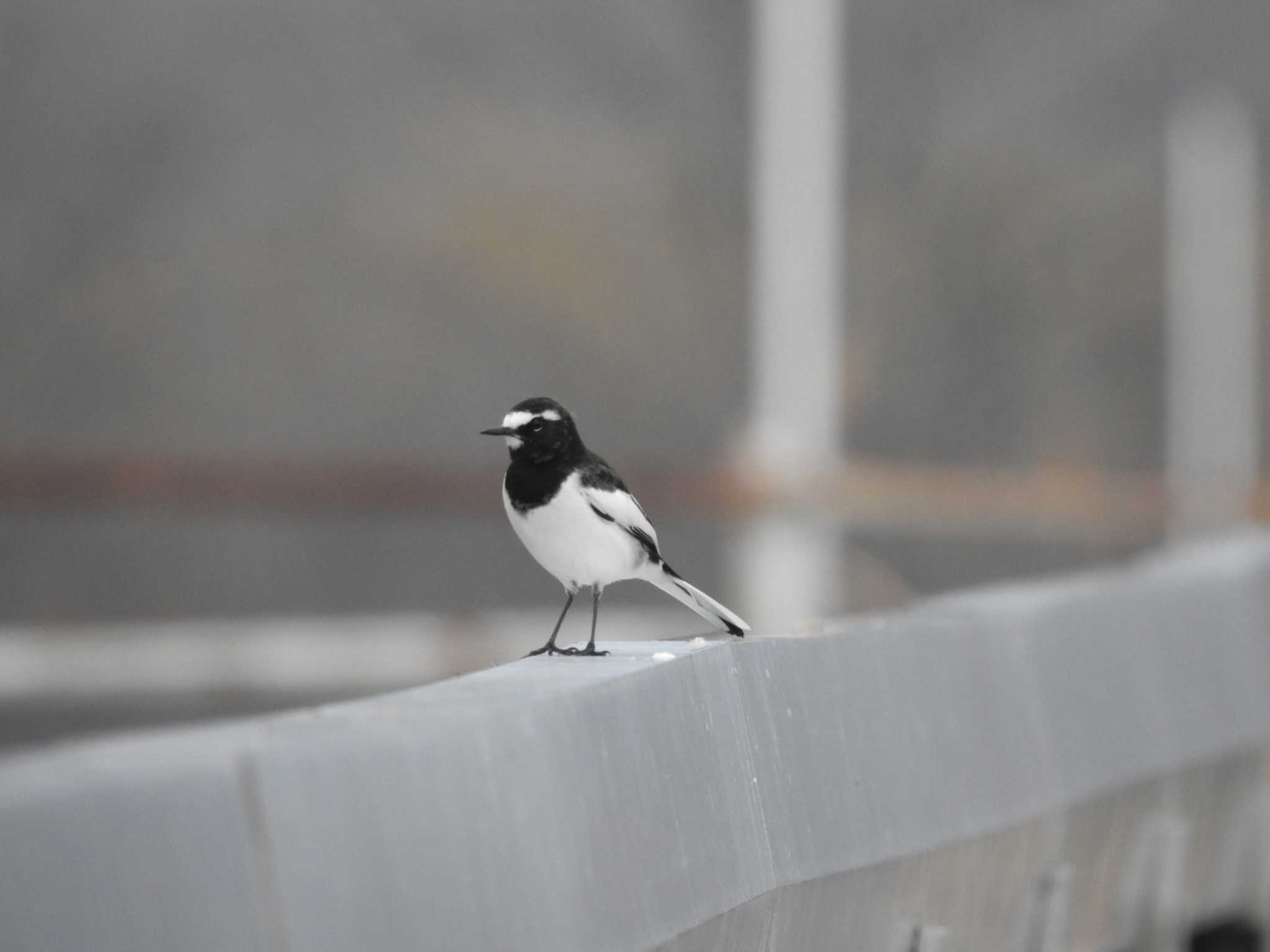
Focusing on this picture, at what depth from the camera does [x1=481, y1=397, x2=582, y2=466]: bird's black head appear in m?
4.63

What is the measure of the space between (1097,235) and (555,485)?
51442mm

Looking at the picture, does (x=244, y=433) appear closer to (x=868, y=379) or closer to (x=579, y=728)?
(x=868, y=379)

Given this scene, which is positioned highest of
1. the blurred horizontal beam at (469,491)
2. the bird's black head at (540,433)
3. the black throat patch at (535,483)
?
the bird's black head at (540,433)

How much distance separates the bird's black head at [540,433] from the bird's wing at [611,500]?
61 millimetres

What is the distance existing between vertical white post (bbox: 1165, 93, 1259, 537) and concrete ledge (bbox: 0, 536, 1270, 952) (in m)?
25.7

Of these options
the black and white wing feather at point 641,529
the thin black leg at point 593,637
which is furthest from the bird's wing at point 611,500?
the thin black leg at point 593,637

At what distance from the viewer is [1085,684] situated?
653 cm

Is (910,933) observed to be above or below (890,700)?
below

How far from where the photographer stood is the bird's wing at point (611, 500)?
4.72 metres

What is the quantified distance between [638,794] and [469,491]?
42.2 feet

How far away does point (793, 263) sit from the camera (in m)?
20.7

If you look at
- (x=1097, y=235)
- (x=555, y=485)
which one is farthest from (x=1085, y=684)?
(x=1097, y=235)

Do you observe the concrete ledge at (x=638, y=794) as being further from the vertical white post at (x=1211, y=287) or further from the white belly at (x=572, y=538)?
the vertical white post at (x=1211, y=287)

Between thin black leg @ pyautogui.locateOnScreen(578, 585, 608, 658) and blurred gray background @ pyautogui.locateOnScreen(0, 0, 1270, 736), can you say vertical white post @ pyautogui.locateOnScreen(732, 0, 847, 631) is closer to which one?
thin black leg @ pyautogui.locateOnScreen(578, 585, 608, 658)
